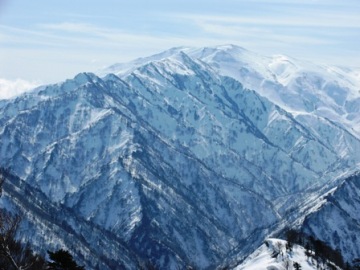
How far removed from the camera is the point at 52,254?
49.3m

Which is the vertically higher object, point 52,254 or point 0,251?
point 0,251

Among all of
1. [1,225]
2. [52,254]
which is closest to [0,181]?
[1,225]

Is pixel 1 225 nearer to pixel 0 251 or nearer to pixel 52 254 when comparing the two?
pixel 0 251

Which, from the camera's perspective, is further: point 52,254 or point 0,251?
point 52,254

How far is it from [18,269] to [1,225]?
2697mm

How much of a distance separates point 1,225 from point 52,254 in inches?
446

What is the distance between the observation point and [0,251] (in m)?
39.8

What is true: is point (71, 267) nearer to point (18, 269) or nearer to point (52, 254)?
point (52, 254)

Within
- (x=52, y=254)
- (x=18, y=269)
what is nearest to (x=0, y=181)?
(x=18, y=269)

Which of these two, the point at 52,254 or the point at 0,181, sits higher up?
the point at 0,181

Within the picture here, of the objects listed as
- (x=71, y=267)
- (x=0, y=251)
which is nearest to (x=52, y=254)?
(x=71, y=267)

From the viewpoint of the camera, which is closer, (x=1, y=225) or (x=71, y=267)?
(x=1, y=225)

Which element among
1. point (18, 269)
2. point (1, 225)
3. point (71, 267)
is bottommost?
point (71, 267)

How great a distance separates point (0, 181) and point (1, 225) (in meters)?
2.63
